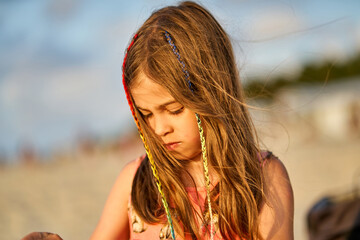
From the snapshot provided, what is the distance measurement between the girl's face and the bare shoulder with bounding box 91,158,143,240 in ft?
1.10

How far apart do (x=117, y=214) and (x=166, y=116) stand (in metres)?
0.60

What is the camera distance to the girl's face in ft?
5.70

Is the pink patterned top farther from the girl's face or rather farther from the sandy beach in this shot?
the sandy beach

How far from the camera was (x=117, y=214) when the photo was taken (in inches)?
77.7

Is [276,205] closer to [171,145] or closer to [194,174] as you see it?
[194,174]

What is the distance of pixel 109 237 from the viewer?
1.94 m

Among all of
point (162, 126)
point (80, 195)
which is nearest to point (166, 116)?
point (162, 126)

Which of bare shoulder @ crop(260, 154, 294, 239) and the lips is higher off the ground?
the lips

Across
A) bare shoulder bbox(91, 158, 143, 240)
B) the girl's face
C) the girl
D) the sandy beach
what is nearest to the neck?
the girl

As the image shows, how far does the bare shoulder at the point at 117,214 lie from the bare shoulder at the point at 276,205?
2.24 ft

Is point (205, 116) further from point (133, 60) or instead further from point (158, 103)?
point (133, 60)

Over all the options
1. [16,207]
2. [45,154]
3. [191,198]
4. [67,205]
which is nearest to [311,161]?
[67,205]

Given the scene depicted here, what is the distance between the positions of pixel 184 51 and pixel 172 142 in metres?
0.42

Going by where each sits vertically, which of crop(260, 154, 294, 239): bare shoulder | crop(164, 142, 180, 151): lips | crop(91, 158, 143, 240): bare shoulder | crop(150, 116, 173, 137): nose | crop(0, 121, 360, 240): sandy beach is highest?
crop(150, 116, 173, 137): nose
